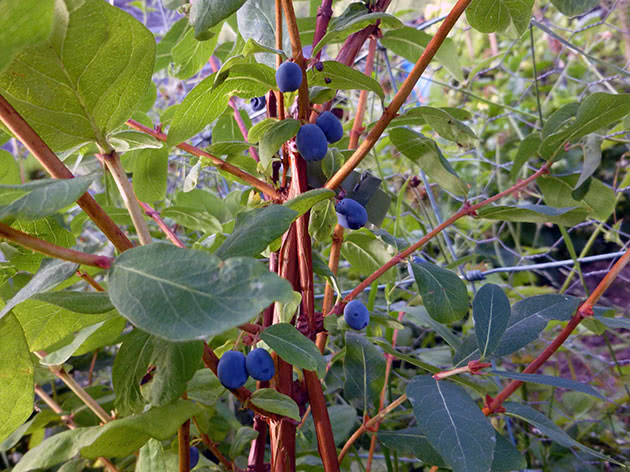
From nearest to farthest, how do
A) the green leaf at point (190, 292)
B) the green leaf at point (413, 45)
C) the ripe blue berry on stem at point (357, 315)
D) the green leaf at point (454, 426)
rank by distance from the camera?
the green leaf at point (190, 292)
the green leaf at point (454, 426)
the ripe blue berry on stem at point (357, 315)
the green leaf at point (413, 45)

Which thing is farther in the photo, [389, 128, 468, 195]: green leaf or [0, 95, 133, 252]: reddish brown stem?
[389, 128, 468, 195]: green leaf

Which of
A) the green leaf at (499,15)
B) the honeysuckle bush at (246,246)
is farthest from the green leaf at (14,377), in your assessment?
the green leaf at (499,15)

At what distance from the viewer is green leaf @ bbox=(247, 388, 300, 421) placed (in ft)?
1.26

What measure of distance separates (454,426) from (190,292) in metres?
0.24

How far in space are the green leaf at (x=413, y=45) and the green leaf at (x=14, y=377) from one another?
1.57ft

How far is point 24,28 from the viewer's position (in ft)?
0.80

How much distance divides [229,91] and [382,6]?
0.18m

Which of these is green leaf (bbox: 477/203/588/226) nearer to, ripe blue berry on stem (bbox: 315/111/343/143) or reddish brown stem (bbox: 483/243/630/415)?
reddish brown stem (bbox: 483/243/630/415)

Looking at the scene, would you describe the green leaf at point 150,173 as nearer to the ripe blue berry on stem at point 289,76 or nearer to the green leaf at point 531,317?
the ripe blue berry on stem at point 289,76

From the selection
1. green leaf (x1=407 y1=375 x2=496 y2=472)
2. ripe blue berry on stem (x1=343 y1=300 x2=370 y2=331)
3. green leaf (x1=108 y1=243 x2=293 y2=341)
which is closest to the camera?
green leaf (x1=108 y1=243 x2=293 y2=341)

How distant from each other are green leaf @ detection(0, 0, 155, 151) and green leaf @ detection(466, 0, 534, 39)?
32 cm

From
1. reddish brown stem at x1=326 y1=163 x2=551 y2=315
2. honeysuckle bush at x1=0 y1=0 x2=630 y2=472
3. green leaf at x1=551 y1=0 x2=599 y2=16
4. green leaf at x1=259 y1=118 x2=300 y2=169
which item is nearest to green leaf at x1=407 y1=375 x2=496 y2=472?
honeysuckle bush at x1=0 y1=0 x2=630 y2=472

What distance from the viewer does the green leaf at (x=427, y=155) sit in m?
0.52

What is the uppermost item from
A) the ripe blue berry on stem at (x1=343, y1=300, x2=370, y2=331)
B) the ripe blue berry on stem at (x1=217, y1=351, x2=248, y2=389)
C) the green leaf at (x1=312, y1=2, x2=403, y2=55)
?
the green leaf at (x1=312, y1=2, x2=403, y2=55)
